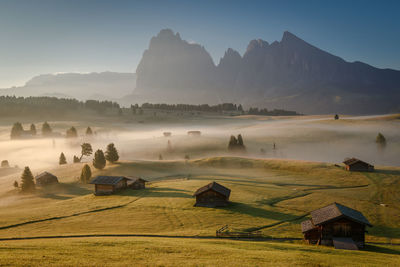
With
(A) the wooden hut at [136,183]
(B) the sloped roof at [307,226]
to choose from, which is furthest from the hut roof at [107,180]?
(B) the sloped roof at [307,226]

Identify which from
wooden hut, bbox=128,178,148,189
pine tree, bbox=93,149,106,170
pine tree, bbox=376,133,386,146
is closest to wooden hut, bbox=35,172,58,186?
pine tree, bbox=93,149,106,170

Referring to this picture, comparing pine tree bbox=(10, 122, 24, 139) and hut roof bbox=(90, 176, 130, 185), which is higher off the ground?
pine tree bbox=(10, 122, 24, 139)

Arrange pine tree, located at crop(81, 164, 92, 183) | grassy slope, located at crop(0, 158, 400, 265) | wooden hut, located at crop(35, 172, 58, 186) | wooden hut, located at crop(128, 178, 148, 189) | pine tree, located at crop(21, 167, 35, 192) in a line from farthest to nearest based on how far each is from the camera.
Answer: pine tree, located at crop(81, 164, 92, 183) < wooden hut, located at crop(35, 172, 58, 186) < pine tree, located at crop(21, 167, 35, 192) < wooden hut, located at crop(128, 178, 148, 189) < grassy slope, located at crop(0, 158, 400, 265)

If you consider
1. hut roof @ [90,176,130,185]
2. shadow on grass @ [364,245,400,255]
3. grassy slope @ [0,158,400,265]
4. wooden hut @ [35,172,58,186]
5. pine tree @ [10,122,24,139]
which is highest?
pine tree @ [10,122,24,139]

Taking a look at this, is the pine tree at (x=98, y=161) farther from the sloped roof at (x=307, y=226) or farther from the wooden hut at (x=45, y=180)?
the sloped roof at (x=307, y=226)

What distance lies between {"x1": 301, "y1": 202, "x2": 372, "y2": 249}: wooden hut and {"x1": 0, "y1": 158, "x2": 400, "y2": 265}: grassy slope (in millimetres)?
2201

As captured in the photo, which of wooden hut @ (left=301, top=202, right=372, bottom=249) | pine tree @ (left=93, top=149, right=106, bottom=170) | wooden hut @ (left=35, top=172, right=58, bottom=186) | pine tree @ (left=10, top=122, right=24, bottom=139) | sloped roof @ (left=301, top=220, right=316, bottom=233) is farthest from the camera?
pine tree @ (left=10, top=122, right=24, bottom=139)

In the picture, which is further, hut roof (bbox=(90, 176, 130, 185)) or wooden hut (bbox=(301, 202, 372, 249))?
hut roof (bbox=(90, 176, 130, 185))

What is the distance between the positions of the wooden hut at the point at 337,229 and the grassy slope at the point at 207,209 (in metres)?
2.20

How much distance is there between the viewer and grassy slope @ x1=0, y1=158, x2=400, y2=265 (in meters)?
26.2

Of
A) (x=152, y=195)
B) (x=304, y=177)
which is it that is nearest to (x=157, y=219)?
(x=152, y=195)

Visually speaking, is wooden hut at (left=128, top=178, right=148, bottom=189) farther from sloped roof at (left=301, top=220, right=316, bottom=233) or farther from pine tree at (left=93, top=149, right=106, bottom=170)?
sloped roof at (left=301, top=220, right=316, bottom=233)

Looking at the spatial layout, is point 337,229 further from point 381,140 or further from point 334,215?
point 381,140

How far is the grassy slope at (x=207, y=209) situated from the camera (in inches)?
1030
